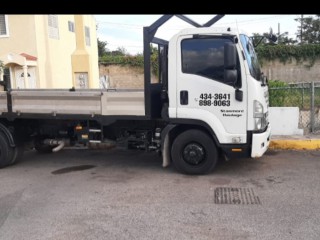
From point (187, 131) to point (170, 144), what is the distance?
423mm

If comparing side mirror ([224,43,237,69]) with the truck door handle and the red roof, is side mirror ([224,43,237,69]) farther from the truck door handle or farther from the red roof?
the red roof

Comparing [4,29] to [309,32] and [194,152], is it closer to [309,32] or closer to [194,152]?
[194,152]

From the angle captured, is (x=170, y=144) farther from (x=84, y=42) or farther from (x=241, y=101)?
(x=84, y=42)

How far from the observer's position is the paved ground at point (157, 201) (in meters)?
4.26

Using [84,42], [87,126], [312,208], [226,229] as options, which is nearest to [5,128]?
[87,126]

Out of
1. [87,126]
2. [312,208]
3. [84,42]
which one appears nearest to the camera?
[312,208]

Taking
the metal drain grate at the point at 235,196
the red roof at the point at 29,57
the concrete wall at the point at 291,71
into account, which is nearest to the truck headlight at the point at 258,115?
the metal drain grate at the point at 235,196

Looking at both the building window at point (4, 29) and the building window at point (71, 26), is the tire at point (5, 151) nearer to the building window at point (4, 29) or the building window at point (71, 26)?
the building window at point (4, 29)

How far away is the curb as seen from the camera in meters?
8.20

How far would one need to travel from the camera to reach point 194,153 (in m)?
6.40

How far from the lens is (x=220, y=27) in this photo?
6.04 metres

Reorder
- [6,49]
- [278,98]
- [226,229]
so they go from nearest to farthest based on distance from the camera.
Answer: [226,229] → [278,98] → [6,49]

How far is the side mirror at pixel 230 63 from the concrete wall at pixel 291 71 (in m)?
24.7
